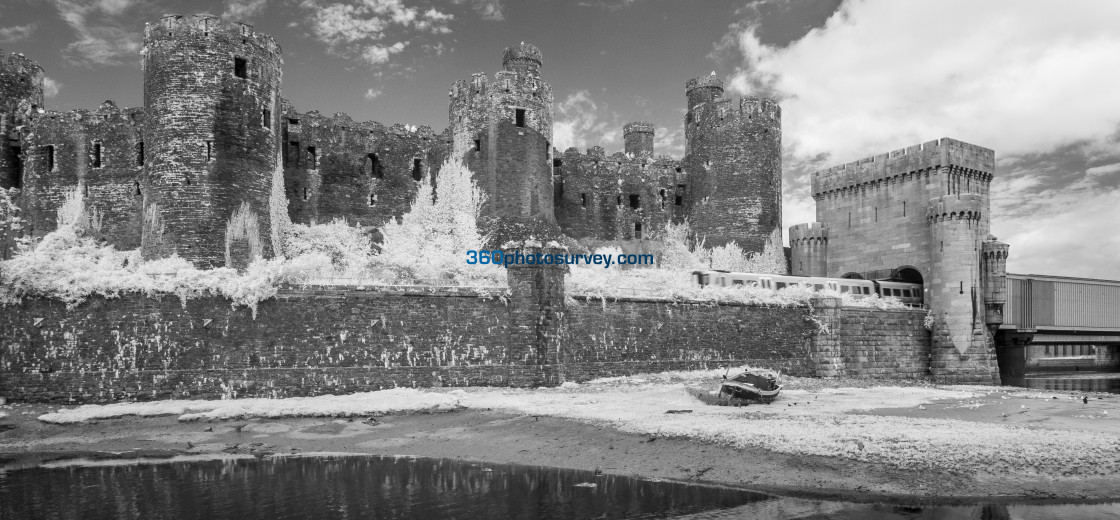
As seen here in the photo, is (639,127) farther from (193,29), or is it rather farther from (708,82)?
(193,29)

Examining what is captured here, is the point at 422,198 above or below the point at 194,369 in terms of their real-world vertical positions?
above

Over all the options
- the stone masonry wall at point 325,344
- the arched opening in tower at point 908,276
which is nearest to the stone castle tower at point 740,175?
the arched opening in tower at point 908,276

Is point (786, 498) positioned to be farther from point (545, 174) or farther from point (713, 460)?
point (545, 174)

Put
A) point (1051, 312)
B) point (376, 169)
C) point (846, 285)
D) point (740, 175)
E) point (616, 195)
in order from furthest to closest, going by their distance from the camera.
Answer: point (616, 195), point (740, 175), point (846, 285), point (1051, 312), point (376, 169)

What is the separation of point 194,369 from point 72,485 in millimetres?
7151

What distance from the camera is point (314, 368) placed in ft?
76.2

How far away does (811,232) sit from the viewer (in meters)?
42.1

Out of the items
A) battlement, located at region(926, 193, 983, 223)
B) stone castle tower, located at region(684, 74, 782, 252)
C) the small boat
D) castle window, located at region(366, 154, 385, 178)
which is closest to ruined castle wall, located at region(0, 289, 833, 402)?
the small boat

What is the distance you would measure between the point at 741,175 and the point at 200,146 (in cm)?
2544

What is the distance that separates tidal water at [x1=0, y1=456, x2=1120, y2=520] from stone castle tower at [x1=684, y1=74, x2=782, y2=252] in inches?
1070

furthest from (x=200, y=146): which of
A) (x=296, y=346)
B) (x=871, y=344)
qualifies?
(x=871, y=344)

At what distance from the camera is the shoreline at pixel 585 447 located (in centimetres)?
1425

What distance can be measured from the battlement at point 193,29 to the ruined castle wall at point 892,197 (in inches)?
1124

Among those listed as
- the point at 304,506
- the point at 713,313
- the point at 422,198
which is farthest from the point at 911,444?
the point at 422,198
